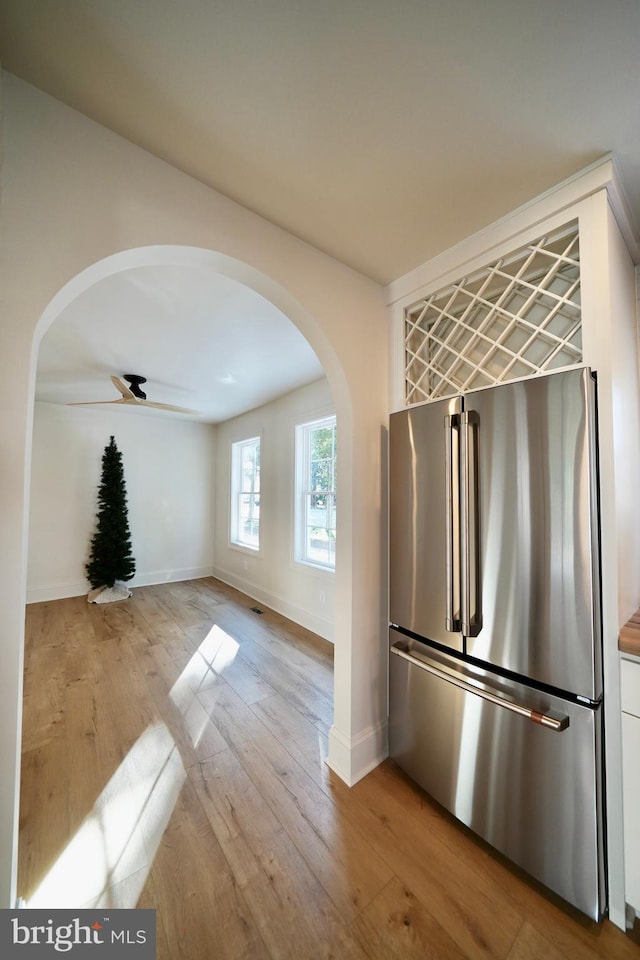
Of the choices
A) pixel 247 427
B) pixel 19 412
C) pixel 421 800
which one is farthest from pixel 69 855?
pixel 247 427

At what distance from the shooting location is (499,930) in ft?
3.51

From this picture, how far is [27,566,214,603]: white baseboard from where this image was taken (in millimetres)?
4457

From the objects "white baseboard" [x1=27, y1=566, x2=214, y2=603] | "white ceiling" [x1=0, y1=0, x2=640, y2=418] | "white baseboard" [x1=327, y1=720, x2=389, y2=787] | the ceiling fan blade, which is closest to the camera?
"white ceiling" [x1=0, y1=0, x2=640, y2=418]

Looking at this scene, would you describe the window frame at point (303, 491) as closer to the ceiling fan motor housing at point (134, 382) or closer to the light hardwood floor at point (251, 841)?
the light hardwood floor at point (251, 841)

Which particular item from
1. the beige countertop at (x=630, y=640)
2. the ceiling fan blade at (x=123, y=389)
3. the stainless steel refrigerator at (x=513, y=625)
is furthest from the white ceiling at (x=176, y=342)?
the beige countertop at (x=630, y=640)

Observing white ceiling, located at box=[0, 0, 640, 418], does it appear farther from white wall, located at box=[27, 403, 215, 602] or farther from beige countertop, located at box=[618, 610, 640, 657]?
white wall, located at box=[27, 403, 215, 602]

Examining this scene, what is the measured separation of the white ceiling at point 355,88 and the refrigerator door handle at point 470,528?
931mm

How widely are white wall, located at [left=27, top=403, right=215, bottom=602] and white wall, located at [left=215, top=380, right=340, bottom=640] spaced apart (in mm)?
889

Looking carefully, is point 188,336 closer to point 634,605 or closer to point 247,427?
point 247,427

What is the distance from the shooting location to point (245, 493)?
205 inches

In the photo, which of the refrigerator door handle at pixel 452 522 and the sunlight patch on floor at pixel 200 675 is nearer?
the refrigerator door handle at pixel 452 522

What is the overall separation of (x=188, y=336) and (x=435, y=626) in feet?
8.57

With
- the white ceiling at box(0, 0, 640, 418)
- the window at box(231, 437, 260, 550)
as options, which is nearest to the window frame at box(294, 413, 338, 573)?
the window at box(231, 437, 260, 550)

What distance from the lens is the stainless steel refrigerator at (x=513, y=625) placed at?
1097 mm
